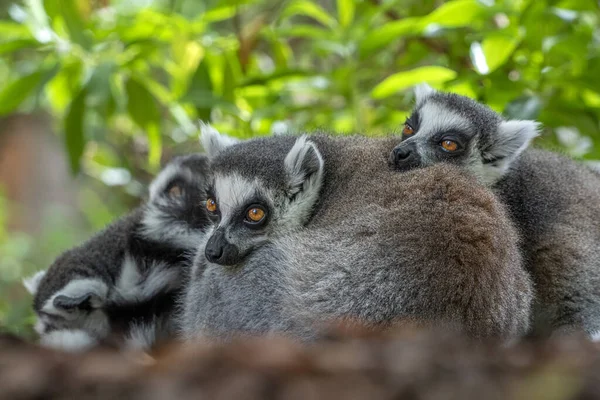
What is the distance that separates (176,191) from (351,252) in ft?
5.84

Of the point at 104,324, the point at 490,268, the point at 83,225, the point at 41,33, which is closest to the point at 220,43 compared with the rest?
the point at 41,33

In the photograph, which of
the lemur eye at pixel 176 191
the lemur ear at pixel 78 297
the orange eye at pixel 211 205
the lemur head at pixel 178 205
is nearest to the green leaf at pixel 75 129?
the lemur head at pixel 178 205

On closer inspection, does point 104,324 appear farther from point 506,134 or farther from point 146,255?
point 506,134

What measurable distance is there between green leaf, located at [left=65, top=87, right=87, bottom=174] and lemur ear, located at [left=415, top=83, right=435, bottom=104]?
7.30 feet

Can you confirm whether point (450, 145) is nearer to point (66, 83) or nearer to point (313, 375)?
point (313, 375)

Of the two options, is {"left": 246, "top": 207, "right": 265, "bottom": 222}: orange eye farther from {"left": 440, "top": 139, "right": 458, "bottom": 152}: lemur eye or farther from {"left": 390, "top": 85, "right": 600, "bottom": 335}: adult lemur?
{"left": 440, "top": 139, "right": 458, "bottom": 152}: lemur eye

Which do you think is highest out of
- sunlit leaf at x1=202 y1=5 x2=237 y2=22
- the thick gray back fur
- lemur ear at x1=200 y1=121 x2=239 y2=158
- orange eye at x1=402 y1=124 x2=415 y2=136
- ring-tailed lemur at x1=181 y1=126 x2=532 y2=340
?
sunlit leaf at x1=202 y1=5 x2=237 y2=22

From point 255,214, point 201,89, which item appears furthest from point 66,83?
point 255,214

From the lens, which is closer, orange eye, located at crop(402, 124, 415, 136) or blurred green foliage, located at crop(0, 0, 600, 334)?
orange eye, located at crop(402, 124, 415, 136)

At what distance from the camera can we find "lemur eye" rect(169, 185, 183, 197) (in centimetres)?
402

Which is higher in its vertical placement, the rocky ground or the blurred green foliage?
the rocky ground

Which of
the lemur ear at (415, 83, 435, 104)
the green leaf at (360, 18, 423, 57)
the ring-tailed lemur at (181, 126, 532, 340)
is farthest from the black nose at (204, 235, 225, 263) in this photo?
the green leaf at (360, 18, 423, 57)

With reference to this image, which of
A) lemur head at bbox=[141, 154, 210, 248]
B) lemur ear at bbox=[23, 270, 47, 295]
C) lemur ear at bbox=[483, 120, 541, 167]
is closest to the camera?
lemur ear at bbox=[483, 120, 541, 167]

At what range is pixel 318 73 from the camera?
5051 millimetres
